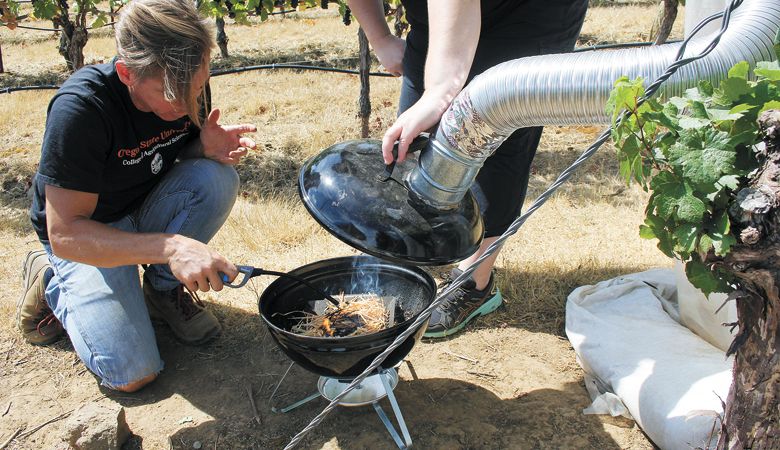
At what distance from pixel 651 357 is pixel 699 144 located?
1.34 m

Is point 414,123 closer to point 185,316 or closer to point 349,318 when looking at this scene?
point 349,318

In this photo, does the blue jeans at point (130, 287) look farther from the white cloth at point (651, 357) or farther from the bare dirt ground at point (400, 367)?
the white cloth at point (651, 357)

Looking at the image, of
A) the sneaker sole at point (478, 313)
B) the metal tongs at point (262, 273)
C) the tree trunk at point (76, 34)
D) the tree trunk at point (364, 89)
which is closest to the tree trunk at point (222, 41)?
the tree trunk at point (76, 34)

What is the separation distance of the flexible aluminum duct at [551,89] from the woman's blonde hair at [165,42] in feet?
3.21

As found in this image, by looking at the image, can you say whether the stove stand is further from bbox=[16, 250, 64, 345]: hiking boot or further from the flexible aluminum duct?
bbox=[16, 250, 64, 345]: hiking boot

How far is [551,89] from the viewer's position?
62.2 inches

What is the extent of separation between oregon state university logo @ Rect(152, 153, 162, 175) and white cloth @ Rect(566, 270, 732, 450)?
1895 mm

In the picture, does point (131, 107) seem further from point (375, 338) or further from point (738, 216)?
point (738, 216)

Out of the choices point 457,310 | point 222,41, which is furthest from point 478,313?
point 222,41

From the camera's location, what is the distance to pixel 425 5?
246cm

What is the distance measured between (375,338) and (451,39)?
895 millimetres

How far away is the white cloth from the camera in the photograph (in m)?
2.13

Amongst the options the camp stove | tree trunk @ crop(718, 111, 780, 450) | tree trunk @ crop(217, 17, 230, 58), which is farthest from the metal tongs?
tree trunk @ crop(217, 17, 230, 58)

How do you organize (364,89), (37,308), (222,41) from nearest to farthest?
(37,308), (364,89), (222,41)
